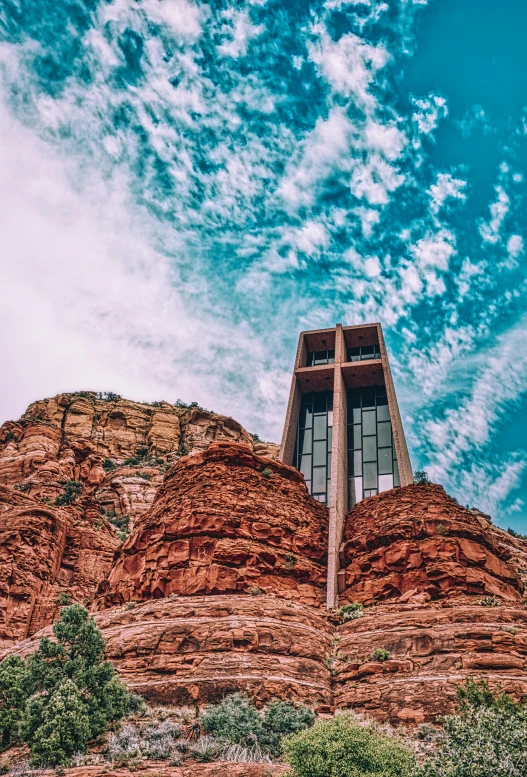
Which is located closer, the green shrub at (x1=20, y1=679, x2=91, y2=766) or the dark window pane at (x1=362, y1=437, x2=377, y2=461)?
the green shrub at (x1=20, y1=679, x2=91, y2=766)

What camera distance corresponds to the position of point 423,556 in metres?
27.6

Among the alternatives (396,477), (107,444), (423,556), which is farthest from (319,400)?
(107,444)

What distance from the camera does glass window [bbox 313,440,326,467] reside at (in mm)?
42094

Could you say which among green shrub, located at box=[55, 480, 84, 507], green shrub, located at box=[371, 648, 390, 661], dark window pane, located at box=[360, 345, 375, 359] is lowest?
green shrub, located at box=[371, 648, 390, 661]

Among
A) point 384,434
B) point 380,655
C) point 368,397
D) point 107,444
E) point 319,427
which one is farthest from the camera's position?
point 107,444

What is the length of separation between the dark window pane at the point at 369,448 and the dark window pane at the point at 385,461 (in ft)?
1.23

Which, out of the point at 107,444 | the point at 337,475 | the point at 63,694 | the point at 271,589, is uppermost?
the point at 107,444

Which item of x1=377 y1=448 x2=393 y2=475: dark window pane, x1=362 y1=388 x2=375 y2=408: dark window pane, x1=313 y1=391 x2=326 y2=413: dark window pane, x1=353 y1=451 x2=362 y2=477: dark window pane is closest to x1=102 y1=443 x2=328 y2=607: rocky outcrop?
x1=353 y1=451 x2=362 y2=477: dark window pane

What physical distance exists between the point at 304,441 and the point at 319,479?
301cm

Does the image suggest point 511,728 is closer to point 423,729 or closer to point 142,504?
point 423,729

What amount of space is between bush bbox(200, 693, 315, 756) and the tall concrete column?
370 inches

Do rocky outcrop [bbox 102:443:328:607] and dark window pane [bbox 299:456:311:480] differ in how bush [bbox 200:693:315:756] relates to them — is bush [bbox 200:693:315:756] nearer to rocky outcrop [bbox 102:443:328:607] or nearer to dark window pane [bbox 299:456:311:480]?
rocky outcrop [bbox 102:443:328:607]

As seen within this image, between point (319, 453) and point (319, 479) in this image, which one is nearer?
point (319, 479)

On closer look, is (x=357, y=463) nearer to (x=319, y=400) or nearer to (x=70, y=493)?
(x=319, y=400)
